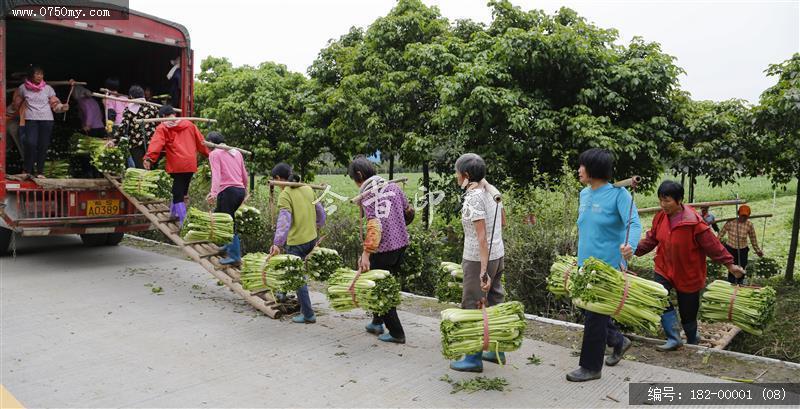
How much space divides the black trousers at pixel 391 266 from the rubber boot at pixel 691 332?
2.58 m

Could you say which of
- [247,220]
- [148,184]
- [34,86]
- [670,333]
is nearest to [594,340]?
[670,333]

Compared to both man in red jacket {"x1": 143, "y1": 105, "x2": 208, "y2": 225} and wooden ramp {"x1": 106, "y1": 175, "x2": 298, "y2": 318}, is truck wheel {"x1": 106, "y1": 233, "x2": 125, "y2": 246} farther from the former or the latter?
man in red jacket {"x1": 143, "y1": 105, "x2": 208, "y2": 225}

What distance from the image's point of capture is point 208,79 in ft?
76.4

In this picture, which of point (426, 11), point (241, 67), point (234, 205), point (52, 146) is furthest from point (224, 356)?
point (241, 67)

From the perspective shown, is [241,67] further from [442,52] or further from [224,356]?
[224,356]

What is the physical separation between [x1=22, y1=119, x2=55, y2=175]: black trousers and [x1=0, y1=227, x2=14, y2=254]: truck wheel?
1.62 m

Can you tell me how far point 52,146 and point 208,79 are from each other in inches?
541

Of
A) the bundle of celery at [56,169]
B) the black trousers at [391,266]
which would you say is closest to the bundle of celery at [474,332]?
the black trousers at [391,266]

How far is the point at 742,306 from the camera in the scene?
5.27 meters

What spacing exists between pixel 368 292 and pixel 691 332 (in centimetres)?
296

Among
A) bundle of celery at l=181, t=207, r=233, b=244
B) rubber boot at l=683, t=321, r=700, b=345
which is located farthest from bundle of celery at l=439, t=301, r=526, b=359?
bundle of celery at l=181, t=207, r=233, b=244

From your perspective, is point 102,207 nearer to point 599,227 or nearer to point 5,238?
point 5,238

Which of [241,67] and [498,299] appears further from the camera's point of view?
[241,67]

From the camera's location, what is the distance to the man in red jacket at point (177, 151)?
7.98 metres
